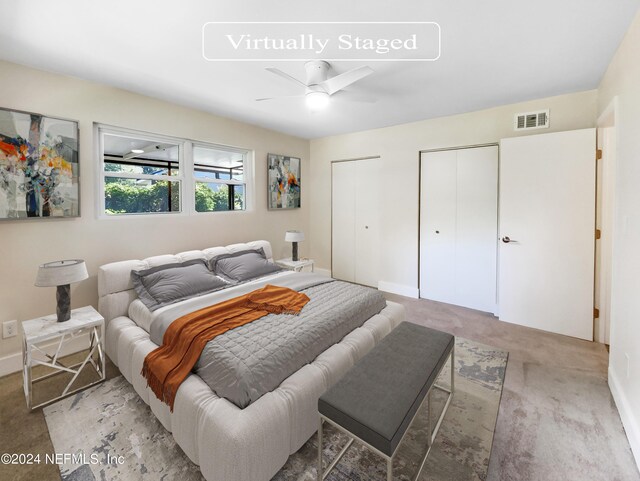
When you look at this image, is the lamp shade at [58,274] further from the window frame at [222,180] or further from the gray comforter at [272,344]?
the window frame at [222,180]

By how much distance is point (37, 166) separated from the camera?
2383 mm

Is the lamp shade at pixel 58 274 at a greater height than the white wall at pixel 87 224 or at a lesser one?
lesser

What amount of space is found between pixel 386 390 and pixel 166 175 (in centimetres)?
322

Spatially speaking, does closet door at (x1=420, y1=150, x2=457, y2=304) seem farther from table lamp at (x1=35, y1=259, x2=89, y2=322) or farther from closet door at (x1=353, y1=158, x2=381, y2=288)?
table lamp at (x1=35, y1=259, x2=89, y2=322)

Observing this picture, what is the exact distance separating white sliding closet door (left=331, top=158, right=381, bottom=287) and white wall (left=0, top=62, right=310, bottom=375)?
6.30 feet

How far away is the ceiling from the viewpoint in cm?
171

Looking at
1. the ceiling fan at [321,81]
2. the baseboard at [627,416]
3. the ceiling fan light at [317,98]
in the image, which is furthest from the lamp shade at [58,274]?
the baseboard at [627,416]

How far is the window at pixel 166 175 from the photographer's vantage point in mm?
2963

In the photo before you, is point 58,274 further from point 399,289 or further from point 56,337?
Result: point 399,289

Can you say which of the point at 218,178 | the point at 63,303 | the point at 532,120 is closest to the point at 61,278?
the point at 63,303

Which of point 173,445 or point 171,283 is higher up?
point 171,283

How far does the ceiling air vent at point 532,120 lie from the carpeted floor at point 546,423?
2.36 metres

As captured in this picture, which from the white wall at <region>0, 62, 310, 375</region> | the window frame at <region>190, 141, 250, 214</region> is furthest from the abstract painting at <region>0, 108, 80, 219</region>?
the window frame at <region>190, 141, 250, 214</region>

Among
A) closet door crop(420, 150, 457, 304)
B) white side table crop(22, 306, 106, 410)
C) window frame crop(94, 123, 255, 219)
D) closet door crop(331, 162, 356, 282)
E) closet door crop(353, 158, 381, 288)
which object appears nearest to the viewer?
white side table crop(22, 306, 106, 410)
